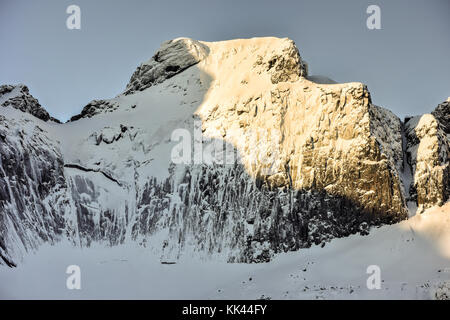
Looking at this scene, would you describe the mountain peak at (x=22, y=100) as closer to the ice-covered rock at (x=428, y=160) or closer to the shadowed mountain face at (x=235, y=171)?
the shadowed mountain face at (x=235, y=171)

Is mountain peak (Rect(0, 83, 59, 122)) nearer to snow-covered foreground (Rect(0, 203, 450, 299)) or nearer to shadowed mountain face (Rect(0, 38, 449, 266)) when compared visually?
shadowed mountain face (Rect(0, 38, 449, 266))

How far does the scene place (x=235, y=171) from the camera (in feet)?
205

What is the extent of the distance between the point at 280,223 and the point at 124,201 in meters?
19.5

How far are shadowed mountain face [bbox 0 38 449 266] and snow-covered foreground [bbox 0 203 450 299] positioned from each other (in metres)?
1.78

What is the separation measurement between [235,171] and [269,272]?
44.2 ft

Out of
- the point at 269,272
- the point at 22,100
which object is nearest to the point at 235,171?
the point at 269,272

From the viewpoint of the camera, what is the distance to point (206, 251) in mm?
58625

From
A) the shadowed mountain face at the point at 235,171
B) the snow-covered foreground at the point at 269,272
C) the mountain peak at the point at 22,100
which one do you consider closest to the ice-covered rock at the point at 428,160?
the shadowed mountain face at the point at 235,171

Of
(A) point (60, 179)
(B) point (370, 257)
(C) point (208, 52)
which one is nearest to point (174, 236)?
(A) point (60, 179)

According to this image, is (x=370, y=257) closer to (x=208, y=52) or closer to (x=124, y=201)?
(x=124, y=201)

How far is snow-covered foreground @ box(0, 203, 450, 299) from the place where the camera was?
48219 mm

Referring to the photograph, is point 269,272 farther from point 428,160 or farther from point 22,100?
point 22,100

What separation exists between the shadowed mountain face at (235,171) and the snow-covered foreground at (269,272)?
178 centimetres

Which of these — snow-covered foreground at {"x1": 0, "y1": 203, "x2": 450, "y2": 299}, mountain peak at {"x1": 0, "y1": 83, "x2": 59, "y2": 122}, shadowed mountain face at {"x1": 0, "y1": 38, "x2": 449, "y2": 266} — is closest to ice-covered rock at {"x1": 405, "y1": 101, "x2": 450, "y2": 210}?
shadowed mountain face at {"x1": 0, "y1": 38, "x2": 449, "y2": 266}
